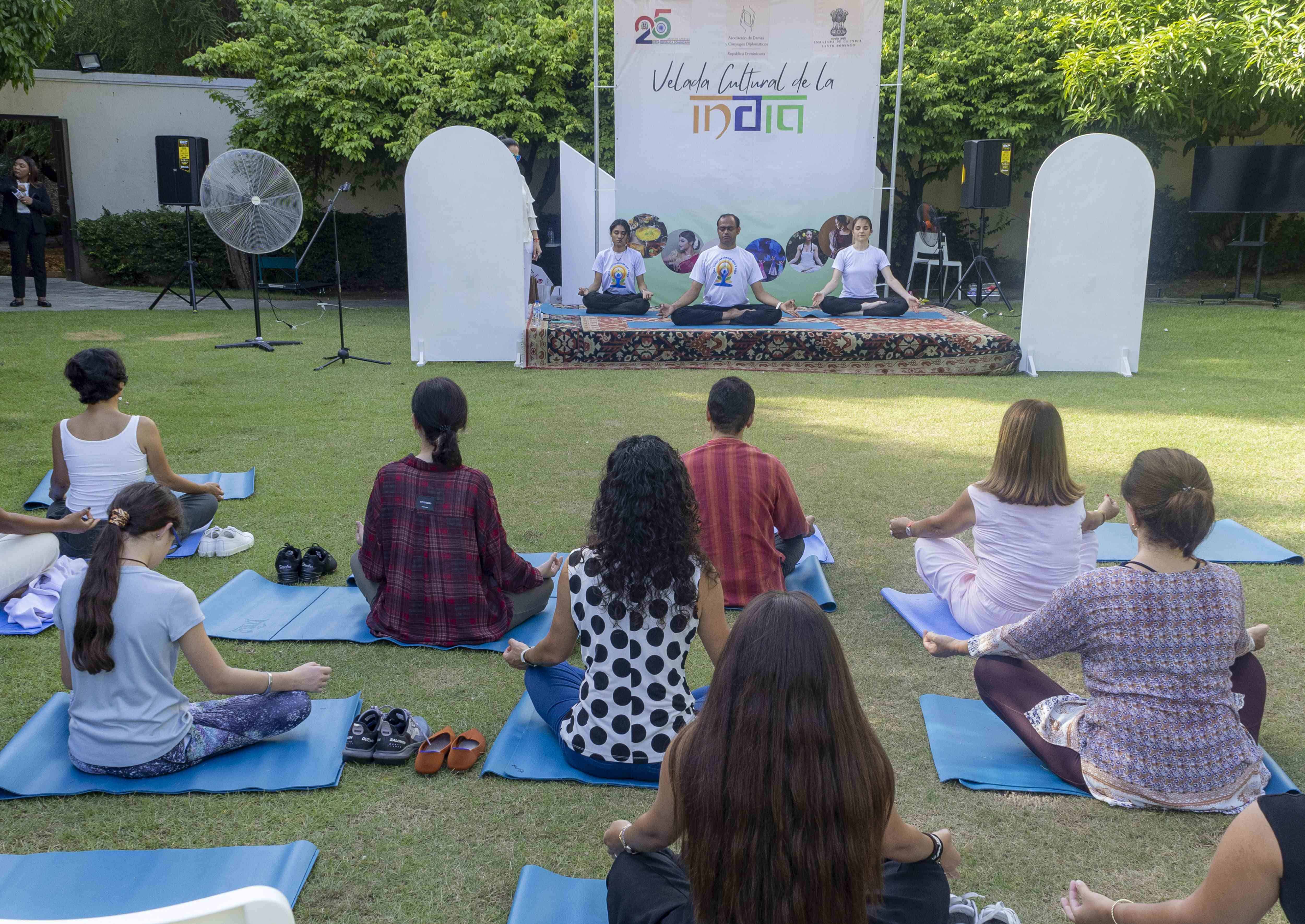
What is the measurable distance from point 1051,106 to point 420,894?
15261 millimetres

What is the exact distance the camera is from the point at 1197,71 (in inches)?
521

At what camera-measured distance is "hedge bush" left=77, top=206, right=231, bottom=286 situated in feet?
52.6

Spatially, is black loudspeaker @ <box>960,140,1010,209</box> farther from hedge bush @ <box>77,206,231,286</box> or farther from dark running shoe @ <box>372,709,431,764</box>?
dark running shoe @ <box>372,709,431,764</box>

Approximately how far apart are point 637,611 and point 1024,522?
5.56 feet

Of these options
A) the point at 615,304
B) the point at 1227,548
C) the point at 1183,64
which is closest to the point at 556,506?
the point at 1227,548

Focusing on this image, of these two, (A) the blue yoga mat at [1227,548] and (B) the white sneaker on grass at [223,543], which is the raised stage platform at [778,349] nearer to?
(A) the blue yoga mat at [1227,548]

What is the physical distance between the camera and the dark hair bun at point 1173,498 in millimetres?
2596

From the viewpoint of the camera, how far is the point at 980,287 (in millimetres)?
13523

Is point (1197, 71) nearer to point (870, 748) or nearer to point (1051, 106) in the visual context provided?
point (1051, 106)

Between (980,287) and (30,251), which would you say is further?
(980,287)

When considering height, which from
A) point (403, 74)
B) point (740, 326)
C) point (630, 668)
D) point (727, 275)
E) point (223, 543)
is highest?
point (403, 74)

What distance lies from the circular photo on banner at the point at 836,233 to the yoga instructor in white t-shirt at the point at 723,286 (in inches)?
78.0

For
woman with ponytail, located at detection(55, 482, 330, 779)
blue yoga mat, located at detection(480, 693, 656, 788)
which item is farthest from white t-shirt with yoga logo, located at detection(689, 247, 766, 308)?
woman with ponytail, located at detection(55, 482, 330, 779)

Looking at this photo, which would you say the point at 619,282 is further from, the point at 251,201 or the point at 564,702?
the point at 564,702
